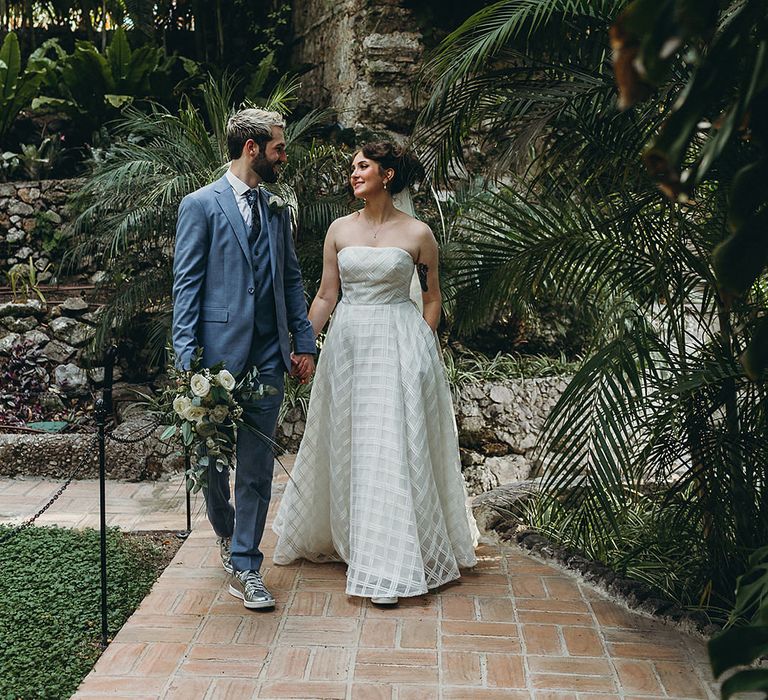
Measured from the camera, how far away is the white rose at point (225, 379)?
11.0 ft

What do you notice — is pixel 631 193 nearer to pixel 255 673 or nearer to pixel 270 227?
pixel 270 227

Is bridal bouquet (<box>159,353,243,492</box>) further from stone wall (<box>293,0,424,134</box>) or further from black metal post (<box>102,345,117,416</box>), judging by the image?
stone wall (<box>293,0,424,134</box>)

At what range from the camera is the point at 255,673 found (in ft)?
10.0

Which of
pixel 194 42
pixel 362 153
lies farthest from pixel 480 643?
pixel 194 42

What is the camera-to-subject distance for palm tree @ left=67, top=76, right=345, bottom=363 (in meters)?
6.61

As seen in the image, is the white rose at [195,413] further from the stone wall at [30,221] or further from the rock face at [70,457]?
the stone wall at [30,221]

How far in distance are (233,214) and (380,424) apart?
1.09 metres

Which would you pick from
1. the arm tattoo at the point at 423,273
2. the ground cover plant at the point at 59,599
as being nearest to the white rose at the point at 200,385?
the ground cover plant at the point at 59,599

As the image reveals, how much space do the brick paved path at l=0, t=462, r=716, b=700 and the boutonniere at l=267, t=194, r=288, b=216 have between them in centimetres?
161

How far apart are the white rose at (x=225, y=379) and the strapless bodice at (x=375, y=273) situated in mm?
898

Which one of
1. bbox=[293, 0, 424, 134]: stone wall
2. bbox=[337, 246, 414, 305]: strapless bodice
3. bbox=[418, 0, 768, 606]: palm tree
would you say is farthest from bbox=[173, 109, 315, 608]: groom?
bbox=[293, 0, 424, 134]: stone wall

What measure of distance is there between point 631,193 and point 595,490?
54.2 inches

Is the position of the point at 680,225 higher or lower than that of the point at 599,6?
lower

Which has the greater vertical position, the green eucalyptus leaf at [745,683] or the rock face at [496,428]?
the green eucalyptus leaf at [745,683]
